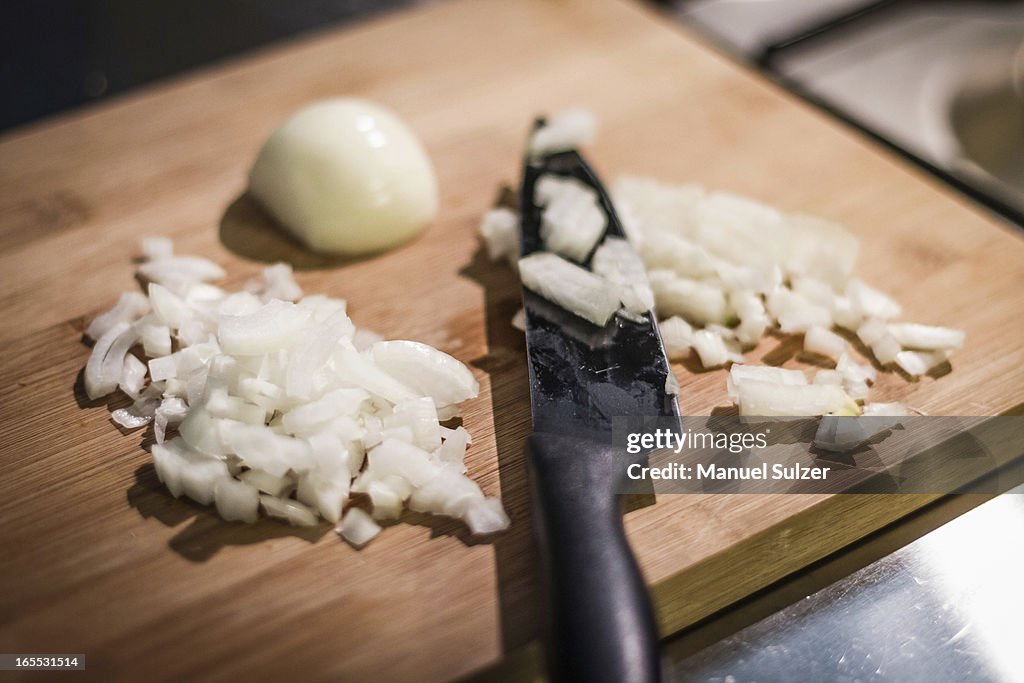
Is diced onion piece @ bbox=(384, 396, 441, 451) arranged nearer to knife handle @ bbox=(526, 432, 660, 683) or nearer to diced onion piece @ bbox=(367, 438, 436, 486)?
diced onion piece @ bbox=(367, 438, 436, 486)

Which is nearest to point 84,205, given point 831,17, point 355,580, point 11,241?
point 11,241

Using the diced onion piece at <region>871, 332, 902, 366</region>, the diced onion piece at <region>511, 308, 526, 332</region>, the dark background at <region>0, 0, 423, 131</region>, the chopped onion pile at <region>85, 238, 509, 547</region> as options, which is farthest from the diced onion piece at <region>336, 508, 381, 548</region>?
the dark background at <region>0, 0, 423, 131</region>

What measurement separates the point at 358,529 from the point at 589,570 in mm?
306

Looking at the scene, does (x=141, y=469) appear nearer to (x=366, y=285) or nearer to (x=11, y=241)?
(x=366, y=285)

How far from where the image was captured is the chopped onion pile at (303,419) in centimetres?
100

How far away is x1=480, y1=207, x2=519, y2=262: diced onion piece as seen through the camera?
4.53 ft

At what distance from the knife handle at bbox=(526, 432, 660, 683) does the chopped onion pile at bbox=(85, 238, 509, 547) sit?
112mm

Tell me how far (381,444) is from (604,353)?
322mm

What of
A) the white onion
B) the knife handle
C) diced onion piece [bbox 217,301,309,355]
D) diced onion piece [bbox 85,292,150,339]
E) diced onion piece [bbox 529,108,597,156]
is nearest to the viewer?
the knife handle

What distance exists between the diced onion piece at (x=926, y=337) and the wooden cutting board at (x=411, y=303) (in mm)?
43

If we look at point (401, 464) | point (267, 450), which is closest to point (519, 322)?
point (401, 464)

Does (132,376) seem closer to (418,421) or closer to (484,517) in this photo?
(418,421)

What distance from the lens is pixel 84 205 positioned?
4.99ft

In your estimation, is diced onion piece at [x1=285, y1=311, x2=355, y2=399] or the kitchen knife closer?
the kitchen knife
